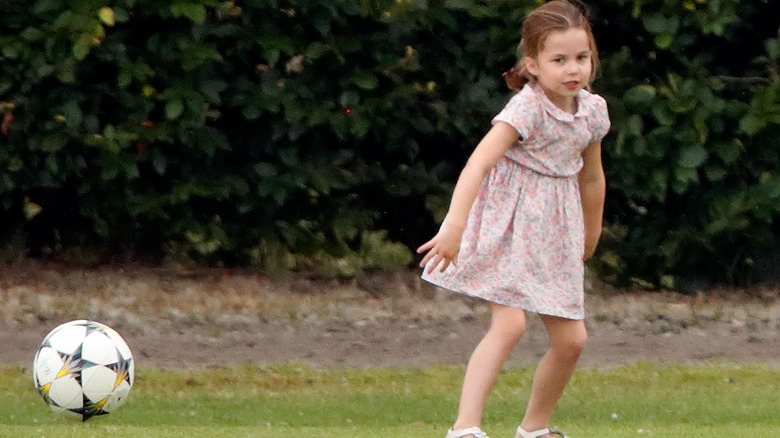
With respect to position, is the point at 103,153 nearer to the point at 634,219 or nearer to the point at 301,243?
the point at 301,243

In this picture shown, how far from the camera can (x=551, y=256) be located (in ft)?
15.4

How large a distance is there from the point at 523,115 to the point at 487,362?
0.84 metres

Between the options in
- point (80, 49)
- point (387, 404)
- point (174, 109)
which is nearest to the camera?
point (387, 404)

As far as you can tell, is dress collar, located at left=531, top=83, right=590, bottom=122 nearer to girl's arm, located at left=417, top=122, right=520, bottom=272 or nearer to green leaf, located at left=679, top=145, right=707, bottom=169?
girl's arm, located at left=417, top=122, right=520, bottom=272

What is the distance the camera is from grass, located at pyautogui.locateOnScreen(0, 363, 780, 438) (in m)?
5.52

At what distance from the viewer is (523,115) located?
4.60 meters

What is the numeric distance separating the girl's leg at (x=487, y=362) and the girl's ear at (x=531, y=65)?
82 cm

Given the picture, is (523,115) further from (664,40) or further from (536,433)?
(664,40)

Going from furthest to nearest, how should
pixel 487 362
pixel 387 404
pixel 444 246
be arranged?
pixel 387 404 → pixel 487 362 → pixel 444 246

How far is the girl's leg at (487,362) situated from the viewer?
458 centimetres

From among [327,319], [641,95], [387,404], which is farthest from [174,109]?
[641,95]

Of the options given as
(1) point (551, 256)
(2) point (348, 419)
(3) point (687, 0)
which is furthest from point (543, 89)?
(3) point (687, 0)

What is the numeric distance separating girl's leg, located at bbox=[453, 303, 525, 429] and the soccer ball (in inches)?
67.3

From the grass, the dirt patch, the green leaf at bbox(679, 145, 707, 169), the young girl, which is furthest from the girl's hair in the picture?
the green leaf at bbox(679, 145, 707, 169)
